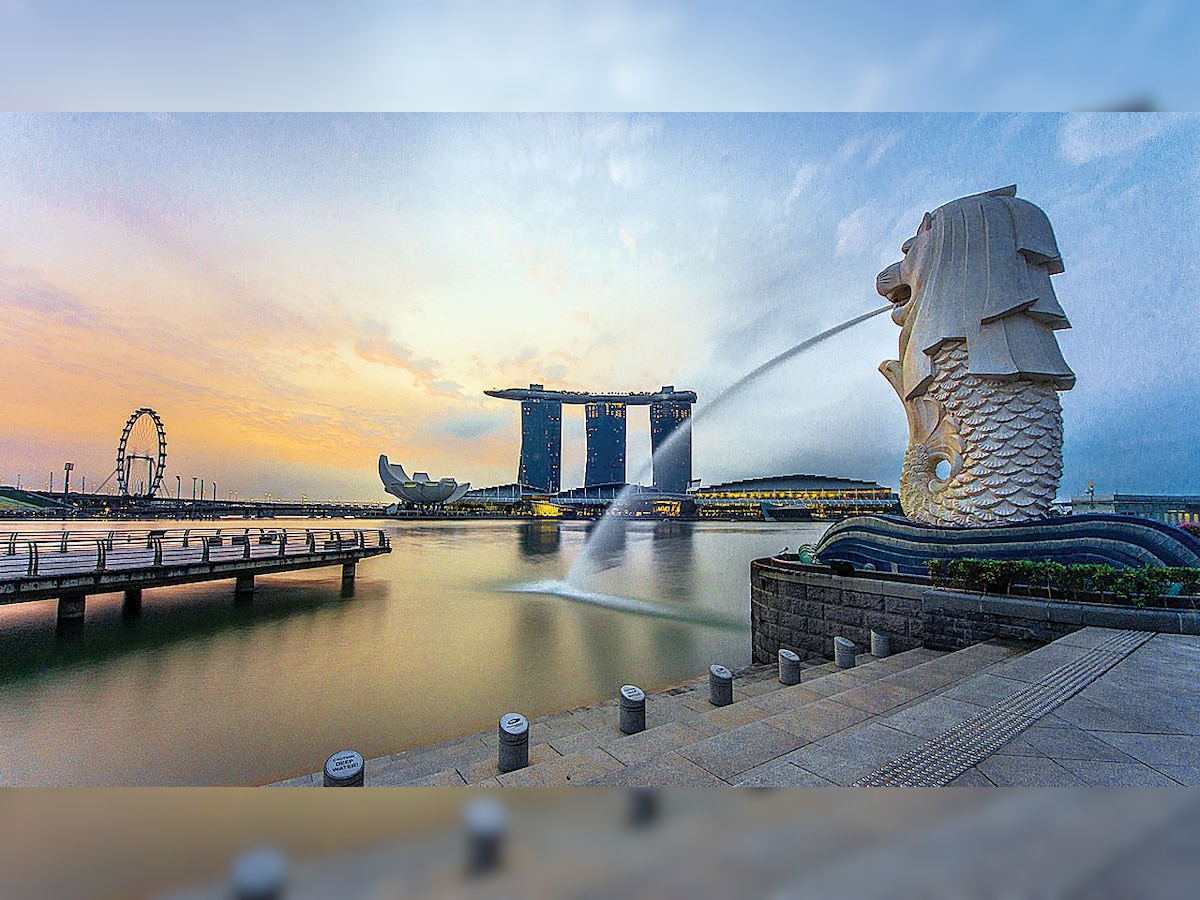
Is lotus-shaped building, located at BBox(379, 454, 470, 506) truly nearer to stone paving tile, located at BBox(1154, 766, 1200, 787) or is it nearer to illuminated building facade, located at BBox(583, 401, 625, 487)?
illuminated building facade, located at BBox(583, 401, 625, 487)

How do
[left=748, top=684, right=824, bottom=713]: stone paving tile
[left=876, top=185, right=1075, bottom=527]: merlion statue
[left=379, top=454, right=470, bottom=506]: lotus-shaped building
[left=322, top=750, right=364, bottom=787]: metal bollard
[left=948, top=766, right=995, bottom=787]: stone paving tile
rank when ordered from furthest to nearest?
[left=379, top=454, right=470, bottom=506]: lotus-shaped building
[left=876, top=185, right=1075, bottom=527]: merlion statue
[left=748, top=684, right=824, bottom=713]: stone paving tile
[left=322, top=750, right=364, bottom=787]: metal bollard
[left=948, top=766, right=995, bottom=787]: stone paving tile

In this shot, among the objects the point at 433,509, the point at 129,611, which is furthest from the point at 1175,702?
the point at 433,509

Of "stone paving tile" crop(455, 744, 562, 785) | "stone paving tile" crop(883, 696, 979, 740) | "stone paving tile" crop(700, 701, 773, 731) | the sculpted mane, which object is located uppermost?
the sculpted mane

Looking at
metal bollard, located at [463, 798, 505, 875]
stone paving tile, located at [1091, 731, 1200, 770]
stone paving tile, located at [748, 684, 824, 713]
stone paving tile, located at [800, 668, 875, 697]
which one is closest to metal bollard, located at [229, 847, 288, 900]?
metal bollard, located at [463, 798, 505, 875]

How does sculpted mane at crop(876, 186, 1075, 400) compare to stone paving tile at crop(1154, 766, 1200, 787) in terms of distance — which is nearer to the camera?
stone paving tile at crop(1154, 766, 1200, 787)

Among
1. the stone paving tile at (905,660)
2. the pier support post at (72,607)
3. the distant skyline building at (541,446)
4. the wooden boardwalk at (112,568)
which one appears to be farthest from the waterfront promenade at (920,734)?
the distant skyline building at (541,446)

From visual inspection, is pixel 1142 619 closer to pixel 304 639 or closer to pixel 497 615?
pixel 497 615

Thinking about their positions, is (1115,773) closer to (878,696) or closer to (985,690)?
(985,690)

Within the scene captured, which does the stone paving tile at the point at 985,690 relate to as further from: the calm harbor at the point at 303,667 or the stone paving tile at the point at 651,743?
the calm harbor at the point at 303,667
